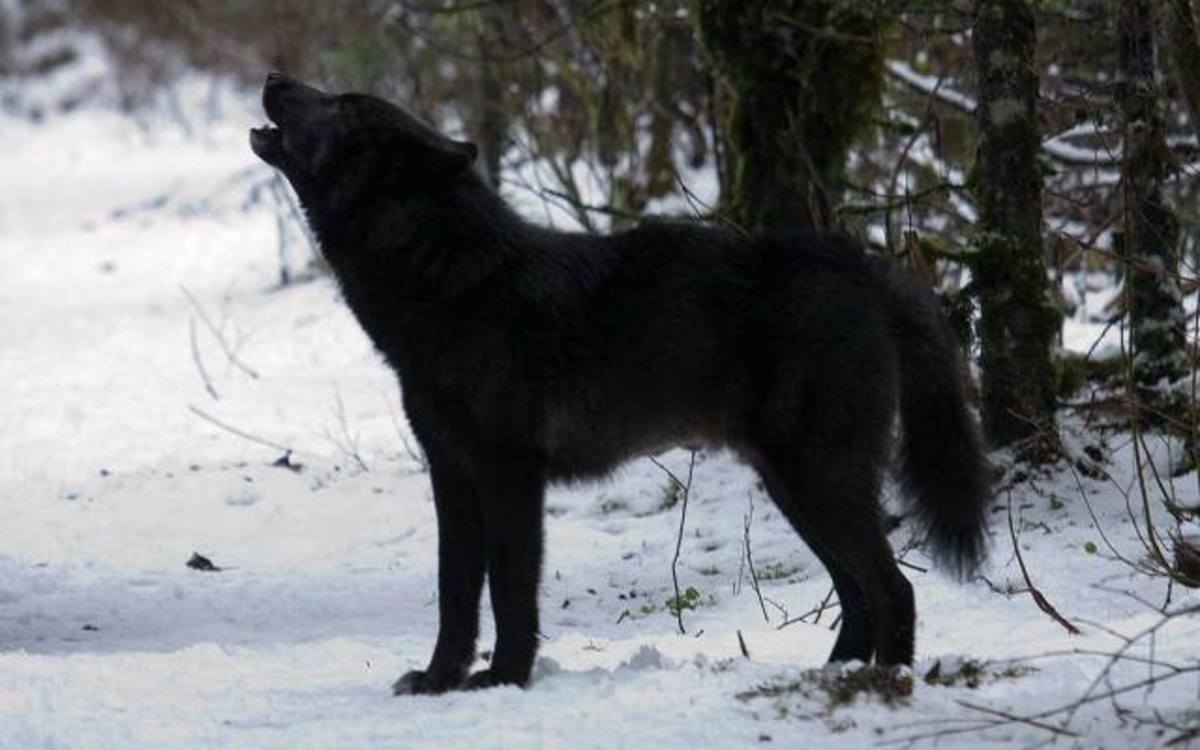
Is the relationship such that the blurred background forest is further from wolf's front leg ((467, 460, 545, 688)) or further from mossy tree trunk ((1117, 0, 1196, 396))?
wolf's front leg ((467, 460, 545, 688))

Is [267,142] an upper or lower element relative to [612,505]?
upper

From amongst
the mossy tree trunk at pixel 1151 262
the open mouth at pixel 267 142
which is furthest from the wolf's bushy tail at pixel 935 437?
the mossy tree trunk at pixel 1151 262

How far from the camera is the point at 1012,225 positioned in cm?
789

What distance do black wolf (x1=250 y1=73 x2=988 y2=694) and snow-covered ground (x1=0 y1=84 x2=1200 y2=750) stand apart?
448 mm

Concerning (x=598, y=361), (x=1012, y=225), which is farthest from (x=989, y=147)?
(x=598, y=361)

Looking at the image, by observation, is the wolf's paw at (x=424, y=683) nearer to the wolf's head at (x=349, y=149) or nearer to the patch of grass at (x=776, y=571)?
the wolf's head at (x=349, y=149)

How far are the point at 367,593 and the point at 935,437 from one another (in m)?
3.80

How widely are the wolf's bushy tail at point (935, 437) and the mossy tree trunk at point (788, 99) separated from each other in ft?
12.1

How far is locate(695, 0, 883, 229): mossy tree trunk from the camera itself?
933cm

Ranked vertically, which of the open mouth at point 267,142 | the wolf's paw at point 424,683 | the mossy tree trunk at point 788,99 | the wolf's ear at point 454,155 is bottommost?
the wolf's paw at point 424,683

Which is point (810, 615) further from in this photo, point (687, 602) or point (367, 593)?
point (367, 593)

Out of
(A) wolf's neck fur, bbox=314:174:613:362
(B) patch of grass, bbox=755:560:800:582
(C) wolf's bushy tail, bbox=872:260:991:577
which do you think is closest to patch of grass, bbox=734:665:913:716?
(C) wolf's bushy tail, bbox=872:260:991:577

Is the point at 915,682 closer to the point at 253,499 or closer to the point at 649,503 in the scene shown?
the point at 649,503

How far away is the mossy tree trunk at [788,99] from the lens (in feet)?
30.6
